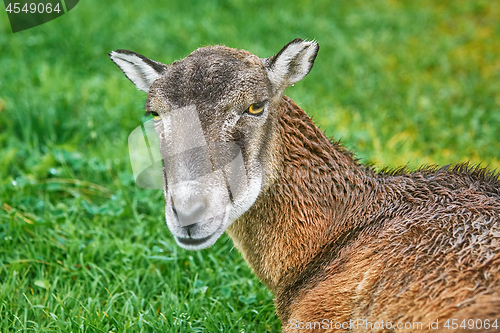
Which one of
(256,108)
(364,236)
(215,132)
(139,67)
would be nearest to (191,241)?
(215,132)

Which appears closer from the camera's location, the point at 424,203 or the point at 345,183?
the point at 424,203

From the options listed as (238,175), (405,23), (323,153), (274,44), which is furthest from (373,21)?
(238,175)

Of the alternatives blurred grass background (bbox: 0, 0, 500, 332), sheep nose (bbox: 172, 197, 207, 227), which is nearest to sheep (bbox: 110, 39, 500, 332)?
sheep nose (bbox: 172, 197, 207, 227)

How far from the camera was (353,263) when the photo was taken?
2.99 meters

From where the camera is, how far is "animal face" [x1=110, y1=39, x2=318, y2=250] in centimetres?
282

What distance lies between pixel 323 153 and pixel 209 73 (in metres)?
0.95

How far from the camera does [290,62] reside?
3.23 m

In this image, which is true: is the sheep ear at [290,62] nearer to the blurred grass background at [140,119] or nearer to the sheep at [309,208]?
the sheep at [309,208]

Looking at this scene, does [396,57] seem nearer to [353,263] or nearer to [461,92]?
[461,92]

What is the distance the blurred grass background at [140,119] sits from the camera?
3846 mm

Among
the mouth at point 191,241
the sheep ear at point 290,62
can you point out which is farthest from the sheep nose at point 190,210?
the sheep ear at point 290,62

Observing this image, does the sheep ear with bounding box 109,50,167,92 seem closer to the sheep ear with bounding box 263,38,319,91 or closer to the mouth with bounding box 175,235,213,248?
the sheep ear with bounding box 263,38,319,91

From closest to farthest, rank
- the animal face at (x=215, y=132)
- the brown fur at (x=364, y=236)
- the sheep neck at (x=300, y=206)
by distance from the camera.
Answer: the brown fur at (x=364, y=236) → the animal face at (x=215, y=132) → the sheep neck at (x=300, y=206)

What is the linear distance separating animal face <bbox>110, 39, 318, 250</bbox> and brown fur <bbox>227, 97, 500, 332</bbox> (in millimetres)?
214
